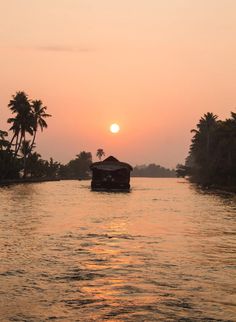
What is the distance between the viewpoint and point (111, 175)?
78.3 m

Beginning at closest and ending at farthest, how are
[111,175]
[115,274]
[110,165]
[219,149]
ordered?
[115,274], [111,175], [110,165], [219,149]

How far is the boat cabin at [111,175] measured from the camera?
256 ft

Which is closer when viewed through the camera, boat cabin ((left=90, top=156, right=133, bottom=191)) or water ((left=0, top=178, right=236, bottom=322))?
water ((left=0, top=178, right=236, bottom=322))

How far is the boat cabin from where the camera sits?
77938mm

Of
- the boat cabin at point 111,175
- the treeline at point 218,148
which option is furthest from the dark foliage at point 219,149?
the boat cabin at point 111,175

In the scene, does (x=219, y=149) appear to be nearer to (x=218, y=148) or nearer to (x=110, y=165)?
(x=218, y=148)

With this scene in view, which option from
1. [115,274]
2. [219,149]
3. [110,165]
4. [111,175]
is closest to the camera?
[115,274]

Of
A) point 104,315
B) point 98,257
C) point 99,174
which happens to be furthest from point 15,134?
point 104,315

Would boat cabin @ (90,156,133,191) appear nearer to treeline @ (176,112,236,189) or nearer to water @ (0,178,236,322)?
treeline @ (176,112,236,189)

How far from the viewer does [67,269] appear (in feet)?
40.2

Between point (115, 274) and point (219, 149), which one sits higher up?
point (219, 149)

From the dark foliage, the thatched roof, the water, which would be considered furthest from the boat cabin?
the water

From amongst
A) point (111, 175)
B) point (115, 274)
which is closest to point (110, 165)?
point (111, 175)

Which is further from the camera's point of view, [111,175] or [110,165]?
[110,165]
